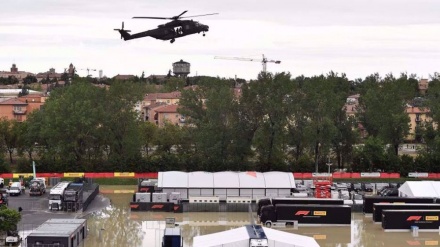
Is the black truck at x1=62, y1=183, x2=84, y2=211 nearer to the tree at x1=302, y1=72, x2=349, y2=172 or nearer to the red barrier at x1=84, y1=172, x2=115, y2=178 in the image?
the red barrier at x1=84, y1=172, x2=115, y2=178

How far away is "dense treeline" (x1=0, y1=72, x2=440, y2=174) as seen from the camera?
3372cm

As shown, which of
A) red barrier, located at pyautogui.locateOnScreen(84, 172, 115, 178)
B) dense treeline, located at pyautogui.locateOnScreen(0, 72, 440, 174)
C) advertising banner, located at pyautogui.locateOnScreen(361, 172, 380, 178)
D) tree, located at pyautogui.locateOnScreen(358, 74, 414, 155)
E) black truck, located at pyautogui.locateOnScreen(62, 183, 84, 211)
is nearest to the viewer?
black truck, located at pyautogui.locateOnScreen(62, 183, 84, 211)

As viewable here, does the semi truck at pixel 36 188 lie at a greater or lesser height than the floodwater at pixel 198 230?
greater

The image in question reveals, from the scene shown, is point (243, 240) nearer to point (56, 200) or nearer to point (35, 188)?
point (56, 200)

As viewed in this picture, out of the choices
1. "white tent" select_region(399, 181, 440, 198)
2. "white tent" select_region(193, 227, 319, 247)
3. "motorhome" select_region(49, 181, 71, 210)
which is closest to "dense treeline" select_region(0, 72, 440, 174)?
"white tent" select_region(399, 181, 440, 198)

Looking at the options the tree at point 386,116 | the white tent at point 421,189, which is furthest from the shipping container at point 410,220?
the tree at point 386,116

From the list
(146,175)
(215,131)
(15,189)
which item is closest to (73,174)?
(146,175)

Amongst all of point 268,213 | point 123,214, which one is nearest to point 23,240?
point 123,214

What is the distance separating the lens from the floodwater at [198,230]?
2028 cm

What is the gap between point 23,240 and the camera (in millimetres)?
19750

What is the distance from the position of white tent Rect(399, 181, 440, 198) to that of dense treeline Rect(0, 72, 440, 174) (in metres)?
7.09

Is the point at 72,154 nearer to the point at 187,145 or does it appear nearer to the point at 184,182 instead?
the point at 187,145

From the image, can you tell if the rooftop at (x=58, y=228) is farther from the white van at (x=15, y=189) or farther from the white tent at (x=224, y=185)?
the white van at (x=15, y=189)

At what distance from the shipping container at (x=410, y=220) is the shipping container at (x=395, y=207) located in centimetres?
84
